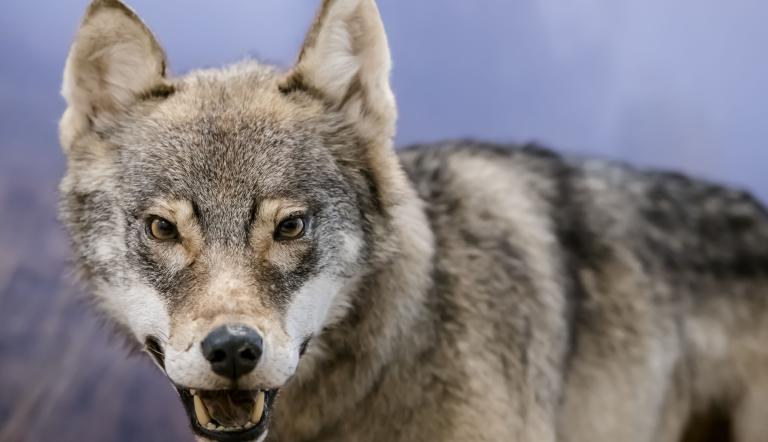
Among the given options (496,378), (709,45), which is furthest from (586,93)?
(496,378)

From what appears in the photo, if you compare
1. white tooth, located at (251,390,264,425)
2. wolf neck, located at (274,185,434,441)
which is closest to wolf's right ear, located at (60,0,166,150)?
wolf neck, located at (274,185,434,441)

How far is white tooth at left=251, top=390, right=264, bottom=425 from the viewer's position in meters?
1.88

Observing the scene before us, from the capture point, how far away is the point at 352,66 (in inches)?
86.7

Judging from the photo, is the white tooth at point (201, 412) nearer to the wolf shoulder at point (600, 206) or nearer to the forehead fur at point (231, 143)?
the forehead fur at point (231, 143)

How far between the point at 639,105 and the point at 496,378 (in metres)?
2.10

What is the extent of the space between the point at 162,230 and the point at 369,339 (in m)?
0.58

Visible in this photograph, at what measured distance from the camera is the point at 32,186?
358cm

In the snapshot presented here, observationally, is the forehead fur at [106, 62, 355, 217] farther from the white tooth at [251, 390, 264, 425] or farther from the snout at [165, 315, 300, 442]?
the white tooth at [251, 390, 264, 425]

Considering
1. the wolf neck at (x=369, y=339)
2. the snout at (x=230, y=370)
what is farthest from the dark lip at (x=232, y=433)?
the wolf neck at (x=369, y=339)

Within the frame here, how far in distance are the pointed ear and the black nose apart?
66 centimetres

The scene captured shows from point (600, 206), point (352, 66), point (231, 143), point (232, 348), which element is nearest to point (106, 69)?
point (231, 143)

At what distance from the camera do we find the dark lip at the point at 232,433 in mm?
1854

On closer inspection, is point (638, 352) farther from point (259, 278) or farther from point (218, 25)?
point (218, 25)

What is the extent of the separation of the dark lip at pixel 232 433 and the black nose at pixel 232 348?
0.18 meters
